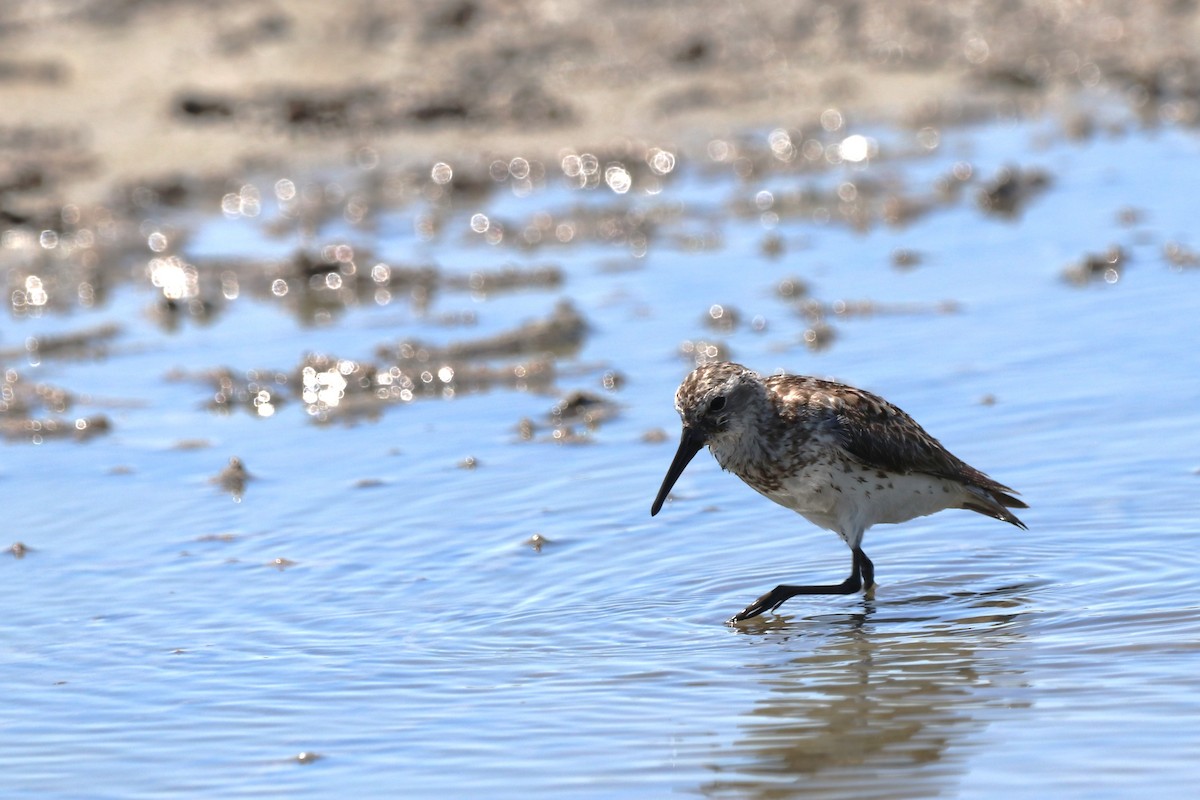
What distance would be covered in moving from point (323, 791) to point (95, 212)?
8.47m

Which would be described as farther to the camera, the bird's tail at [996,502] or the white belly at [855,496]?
the bird's tail at [996,502]

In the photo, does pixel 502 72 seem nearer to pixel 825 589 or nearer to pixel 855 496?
pixel 855 496

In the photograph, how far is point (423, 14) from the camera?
16.4 metres

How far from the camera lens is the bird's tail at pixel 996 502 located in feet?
24.4

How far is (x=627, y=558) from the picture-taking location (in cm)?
768

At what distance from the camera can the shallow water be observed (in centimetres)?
573

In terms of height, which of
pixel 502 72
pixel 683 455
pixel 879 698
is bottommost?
pixel 879 698

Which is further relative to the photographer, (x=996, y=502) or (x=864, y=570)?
(x=996, y=502)

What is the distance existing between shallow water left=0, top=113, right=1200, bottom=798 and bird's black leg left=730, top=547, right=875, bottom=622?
99 millimetres

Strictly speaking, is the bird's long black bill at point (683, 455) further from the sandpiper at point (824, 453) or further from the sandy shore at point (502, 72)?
the sandy shore at point (502, 72)

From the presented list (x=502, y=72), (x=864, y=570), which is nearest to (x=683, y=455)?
(x=864, y=570)

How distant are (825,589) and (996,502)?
886 mm

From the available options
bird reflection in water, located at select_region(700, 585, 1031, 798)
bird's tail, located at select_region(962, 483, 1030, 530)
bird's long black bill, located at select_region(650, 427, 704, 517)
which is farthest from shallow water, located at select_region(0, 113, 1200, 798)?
bird's long black bill, located at select_region(650, 427, 704, 517)

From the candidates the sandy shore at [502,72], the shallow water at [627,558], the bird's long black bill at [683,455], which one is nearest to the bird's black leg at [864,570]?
the shallow water at [627,558]
